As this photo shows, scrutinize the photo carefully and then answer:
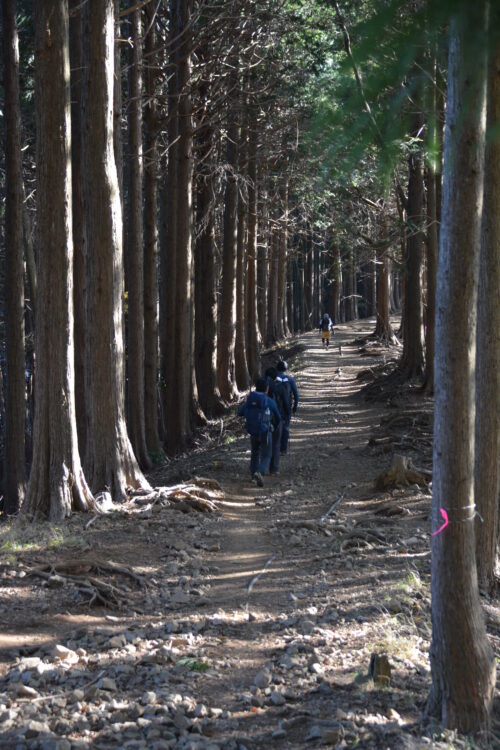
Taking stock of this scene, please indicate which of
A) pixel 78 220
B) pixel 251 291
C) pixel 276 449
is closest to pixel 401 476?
pixel 276 449

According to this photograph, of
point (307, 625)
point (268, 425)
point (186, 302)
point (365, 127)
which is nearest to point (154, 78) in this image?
point (186, 302)

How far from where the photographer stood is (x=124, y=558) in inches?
354

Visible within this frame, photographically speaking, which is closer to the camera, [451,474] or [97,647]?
[451,474]

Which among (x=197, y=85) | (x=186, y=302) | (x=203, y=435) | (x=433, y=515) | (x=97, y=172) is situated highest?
(x=197, y=85)

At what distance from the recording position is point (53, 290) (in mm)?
10633

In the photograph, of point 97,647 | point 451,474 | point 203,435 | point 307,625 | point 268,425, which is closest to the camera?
point 451,474

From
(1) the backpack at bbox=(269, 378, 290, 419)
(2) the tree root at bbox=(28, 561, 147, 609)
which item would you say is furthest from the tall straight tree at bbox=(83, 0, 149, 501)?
(1) the backpack at bbox=(269, 378, 290, 419)

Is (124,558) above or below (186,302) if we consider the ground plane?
below

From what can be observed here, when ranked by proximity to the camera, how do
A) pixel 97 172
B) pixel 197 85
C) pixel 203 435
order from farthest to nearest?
pixel 203 435 → pixel 197 85 → pixel 97 172

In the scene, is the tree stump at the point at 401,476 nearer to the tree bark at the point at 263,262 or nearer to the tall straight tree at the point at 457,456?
the tall straight tree at the point at 457,456

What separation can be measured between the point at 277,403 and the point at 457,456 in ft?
35.3

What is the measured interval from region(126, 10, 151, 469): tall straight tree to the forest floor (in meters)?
5.41

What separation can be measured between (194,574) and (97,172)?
6021mm

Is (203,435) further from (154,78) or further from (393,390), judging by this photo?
(154,78)
